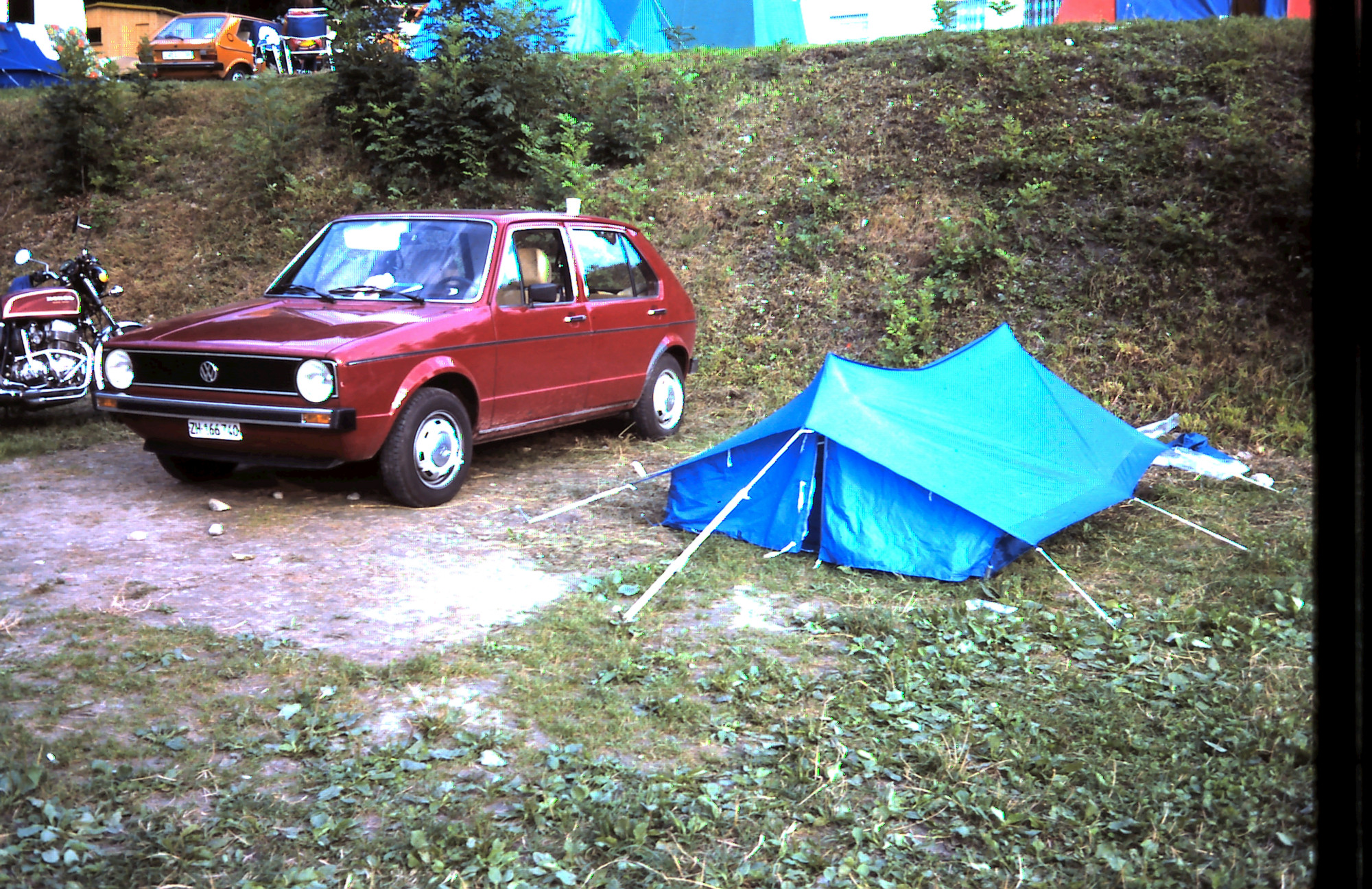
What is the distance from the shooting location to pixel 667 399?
882cm

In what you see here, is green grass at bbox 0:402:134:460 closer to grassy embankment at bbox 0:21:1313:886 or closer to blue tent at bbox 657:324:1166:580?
grassy embankment at bbox 0:21:1313:886

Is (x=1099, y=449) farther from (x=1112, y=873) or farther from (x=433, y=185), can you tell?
(x=433, y=185)

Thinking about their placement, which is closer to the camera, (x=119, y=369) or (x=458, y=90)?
(x=119, y=369)

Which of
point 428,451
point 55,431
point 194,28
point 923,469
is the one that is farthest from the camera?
point 194,28

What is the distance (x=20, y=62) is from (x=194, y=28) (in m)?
3.36

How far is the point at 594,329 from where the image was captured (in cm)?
778

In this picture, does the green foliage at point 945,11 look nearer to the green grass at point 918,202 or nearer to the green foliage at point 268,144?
the green grass at point 918,202

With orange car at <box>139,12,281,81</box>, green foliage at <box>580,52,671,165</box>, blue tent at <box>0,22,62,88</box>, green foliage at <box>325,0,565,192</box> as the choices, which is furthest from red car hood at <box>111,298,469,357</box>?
blue tent at <box>0,22,62,88</box>

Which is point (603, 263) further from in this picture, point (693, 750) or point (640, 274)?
point (693, 750)

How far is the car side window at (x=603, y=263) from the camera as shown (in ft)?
26.0

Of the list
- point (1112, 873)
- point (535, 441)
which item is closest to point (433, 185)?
point (535, 441)

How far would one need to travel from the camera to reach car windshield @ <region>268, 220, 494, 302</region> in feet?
22.8

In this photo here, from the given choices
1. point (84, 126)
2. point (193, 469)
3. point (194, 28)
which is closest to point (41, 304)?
point (193, 469)

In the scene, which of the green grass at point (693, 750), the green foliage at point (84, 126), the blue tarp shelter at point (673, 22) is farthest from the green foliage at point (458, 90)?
the green grass at point (693, 750)
